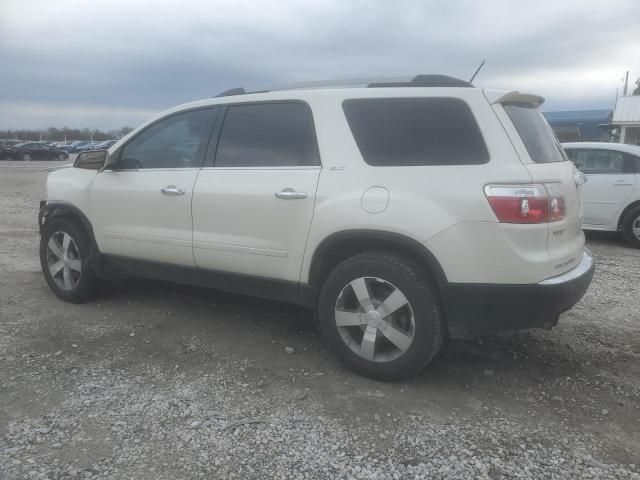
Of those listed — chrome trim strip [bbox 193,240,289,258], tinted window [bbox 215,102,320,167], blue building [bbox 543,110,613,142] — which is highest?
blue building [bbox 543,110,613,142]

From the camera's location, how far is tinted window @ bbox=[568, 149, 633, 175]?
8312 mm

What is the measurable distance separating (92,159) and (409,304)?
3.17 meters

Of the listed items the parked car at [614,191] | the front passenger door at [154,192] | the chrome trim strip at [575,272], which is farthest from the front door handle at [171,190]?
the parked car at [614,191]

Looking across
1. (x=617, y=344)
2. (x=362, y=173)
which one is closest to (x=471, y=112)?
(x=362, y=173)

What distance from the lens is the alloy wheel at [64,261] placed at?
5020mm

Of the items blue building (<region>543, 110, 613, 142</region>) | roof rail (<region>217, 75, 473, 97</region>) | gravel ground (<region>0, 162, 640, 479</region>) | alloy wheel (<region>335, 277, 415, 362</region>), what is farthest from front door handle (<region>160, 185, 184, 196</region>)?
blue building (<region>543, 110, 613, 142</region>)

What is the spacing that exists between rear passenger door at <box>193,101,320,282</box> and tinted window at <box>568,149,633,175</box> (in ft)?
19.6

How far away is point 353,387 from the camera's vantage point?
351 centimetres

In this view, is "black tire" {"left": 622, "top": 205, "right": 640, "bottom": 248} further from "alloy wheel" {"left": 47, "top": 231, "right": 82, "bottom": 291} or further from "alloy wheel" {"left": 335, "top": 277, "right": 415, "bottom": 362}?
"alloy wheel" {"left": 47, "top": 231, "right": 82, "bottom": 291}

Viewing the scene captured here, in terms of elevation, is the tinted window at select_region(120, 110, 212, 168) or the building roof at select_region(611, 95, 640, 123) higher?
the building roof at select_region(611, 95, 640, 123)

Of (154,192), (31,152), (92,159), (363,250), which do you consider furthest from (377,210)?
(31,152)

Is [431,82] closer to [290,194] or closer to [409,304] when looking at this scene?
[290,194]

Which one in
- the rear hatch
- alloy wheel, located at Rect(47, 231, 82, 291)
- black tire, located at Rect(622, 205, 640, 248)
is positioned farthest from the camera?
black tire, located at Rect(622, 205, 640, 248)

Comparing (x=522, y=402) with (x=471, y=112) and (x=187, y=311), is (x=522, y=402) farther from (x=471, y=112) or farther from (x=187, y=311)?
(x=187, y=311)
